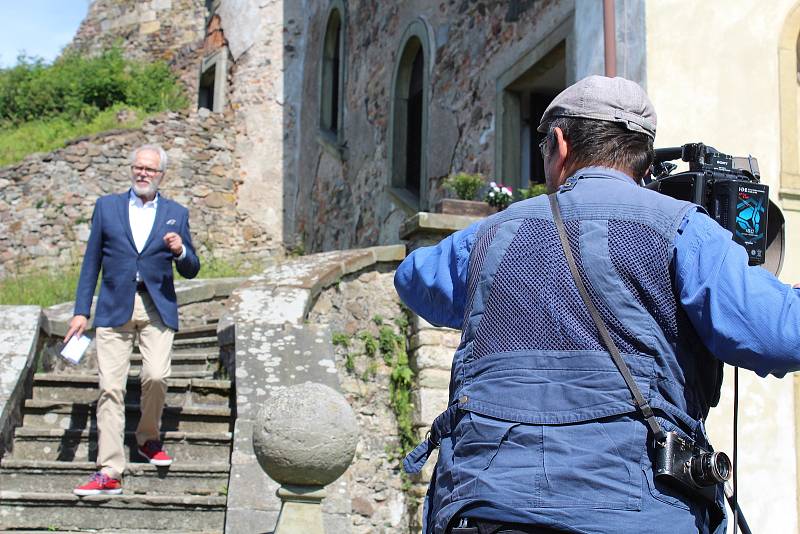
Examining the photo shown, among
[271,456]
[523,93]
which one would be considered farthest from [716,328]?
[523,93]

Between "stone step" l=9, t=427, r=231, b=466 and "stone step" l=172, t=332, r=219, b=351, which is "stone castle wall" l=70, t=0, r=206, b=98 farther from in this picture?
"stone step" l=9, t=427, r=231, b=466

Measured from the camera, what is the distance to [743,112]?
6.70m

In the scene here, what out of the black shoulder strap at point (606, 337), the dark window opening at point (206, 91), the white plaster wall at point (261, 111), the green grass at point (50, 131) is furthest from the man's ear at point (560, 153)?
the dark window opening at point (206, 91)

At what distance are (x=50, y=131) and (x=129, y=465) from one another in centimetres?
1459

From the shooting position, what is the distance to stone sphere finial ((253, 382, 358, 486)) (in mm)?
4172

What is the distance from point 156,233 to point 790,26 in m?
4.19

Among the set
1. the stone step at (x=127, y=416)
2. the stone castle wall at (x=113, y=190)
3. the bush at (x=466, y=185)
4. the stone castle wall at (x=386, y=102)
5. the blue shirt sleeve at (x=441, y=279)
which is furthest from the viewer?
the stone castle wall at (x=113, y=190)

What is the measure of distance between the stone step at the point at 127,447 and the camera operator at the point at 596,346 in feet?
12.9

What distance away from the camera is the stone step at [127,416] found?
20.2 feet

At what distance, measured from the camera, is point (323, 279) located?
699cm

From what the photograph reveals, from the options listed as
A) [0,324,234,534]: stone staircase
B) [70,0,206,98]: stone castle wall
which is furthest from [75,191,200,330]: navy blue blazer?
[70,0,206,98]: stone castle wall

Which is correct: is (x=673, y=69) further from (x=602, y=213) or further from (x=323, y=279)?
(x=602, y=213)

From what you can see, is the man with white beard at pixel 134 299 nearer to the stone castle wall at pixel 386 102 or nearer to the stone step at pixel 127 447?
the stone step at pixel 127 447

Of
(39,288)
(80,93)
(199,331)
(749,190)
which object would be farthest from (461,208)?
(80,93)
